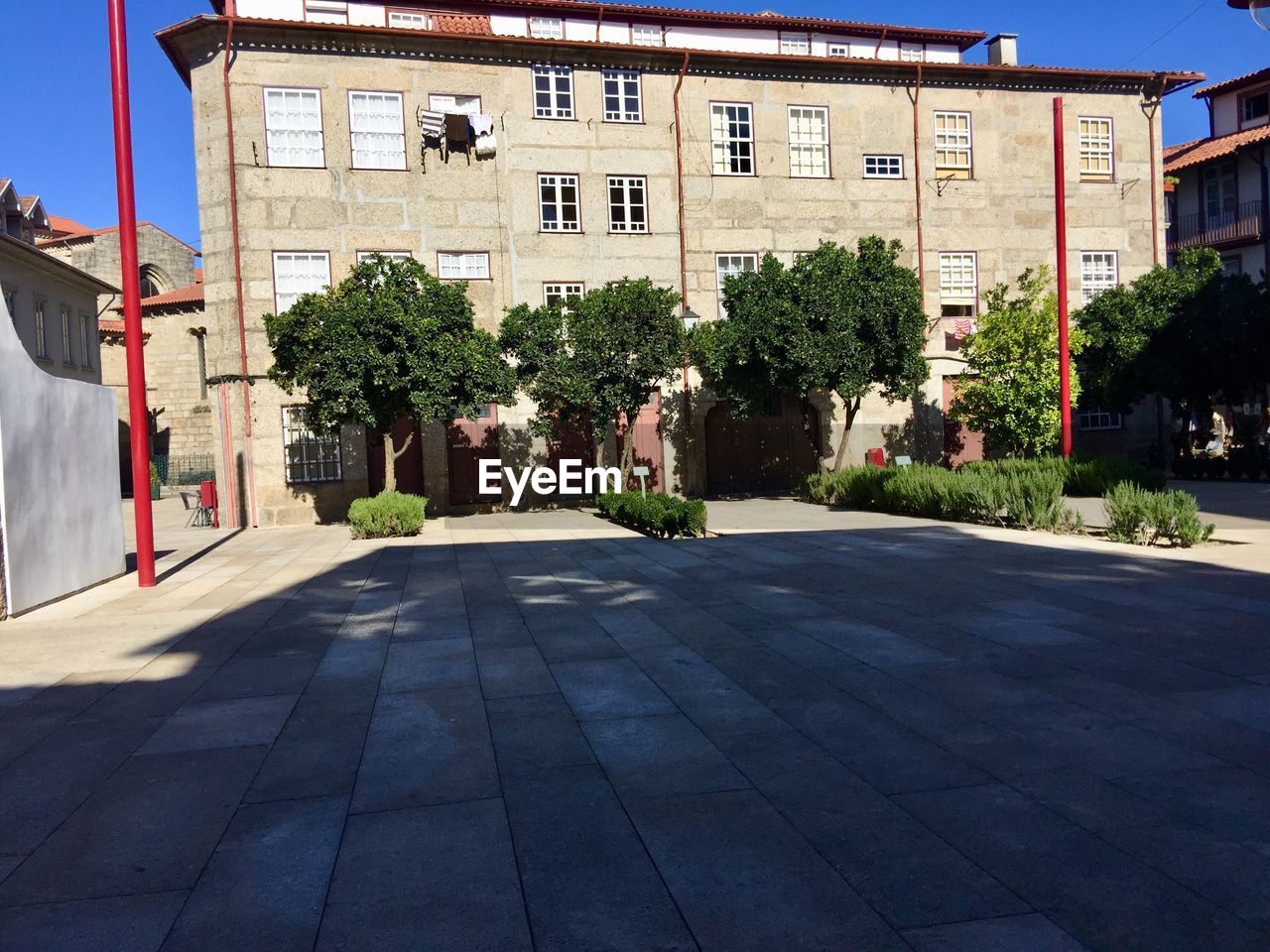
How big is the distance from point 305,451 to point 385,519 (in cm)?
661

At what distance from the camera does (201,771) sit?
5.22 m

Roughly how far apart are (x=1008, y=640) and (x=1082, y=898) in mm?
4292

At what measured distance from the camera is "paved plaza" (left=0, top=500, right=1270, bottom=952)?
347 centimetres

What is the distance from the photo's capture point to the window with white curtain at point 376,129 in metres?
24.0

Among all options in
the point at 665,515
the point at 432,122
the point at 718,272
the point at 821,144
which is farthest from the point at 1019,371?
the point at 432,122

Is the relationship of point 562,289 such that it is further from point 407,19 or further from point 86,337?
point 86,337

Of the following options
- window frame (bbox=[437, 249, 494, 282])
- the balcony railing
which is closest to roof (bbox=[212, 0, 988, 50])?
window frame (bbox=[437, 249, 494, 282])

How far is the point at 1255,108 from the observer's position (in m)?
36.7

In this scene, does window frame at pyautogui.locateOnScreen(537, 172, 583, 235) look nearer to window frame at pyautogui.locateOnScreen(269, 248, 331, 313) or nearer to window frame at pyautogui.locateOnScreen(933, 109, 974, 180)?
window frame at pyautogui.locateOnScreen(269, 248, 331, 313)

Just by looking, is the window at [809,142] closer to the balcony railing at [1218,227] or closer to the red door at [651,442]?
Result: the red door at [651,442]

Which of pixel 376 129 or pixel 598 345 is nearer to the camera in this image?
pixel 598 345

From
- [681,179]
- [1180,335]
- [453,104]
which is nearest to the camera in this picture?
[453,104]

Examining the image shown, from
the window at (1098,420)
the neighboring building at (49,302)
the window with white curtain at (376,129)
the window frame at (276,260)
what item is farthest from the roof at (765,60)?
the window at (1098,420)

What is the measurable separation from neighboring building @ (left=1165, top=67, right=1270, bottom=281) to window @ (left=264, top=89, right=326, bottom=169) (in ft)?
101
